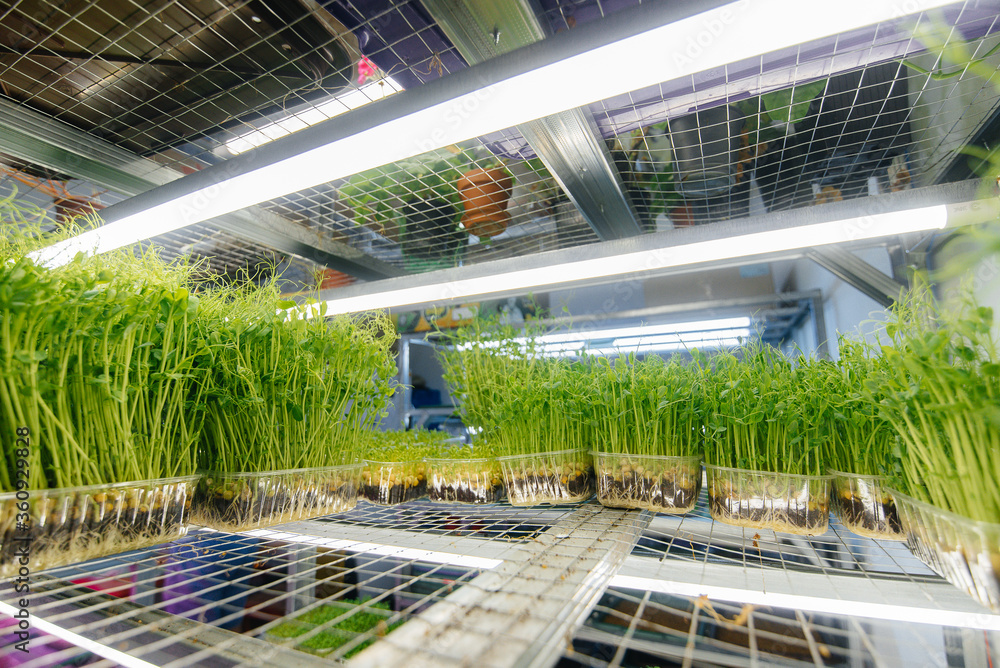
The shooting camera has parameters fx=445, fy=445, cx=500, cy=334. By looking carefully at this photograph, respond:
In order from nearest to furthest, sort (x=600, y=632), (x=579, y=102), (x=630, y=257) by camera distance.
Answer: (x=600, y=632) < (x=579, y=102) < (x=630, y=257)

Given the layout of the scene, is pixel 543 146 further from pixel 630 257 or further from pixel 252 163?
pixel 252 163

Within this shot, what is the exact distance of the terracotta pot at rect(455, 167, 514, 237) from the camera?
925 millimetres

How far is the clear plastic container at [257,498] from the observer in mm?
646

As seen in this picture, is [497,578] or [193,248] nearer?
[497,578]

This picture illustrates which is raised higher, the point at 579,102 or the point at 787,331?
the point at 579,102

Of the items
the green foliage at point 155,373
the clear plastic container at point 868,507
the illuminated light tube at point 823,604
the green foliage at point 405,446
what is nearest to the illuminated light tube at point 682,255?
the green foliage at point 155,373

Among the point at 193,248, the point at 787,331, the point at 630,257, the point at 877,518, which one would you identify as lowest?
the point at 877,518

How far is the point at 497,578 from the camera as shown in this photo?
0.41 meters

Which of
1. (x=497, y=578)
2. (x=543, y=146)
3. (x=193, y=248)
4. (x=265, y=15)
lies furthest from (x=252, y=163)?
(x=497, y=578)

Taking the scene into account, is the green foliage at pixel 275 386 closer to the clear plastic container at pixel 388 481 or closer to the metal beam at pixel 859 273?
the clear plastic container at pixel 388 481

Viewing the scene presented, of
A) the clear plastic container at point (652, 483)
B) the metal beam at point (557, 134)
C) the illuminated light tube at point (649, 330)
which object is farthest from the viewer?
the illuminated light tube at point (649, 330)

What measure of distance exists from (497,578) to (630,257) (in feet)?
2.51

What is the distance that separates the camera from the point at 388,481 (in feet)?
3.22

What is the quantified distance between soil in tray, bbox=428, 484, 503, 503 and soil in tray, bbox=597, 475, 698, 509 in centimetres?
26
